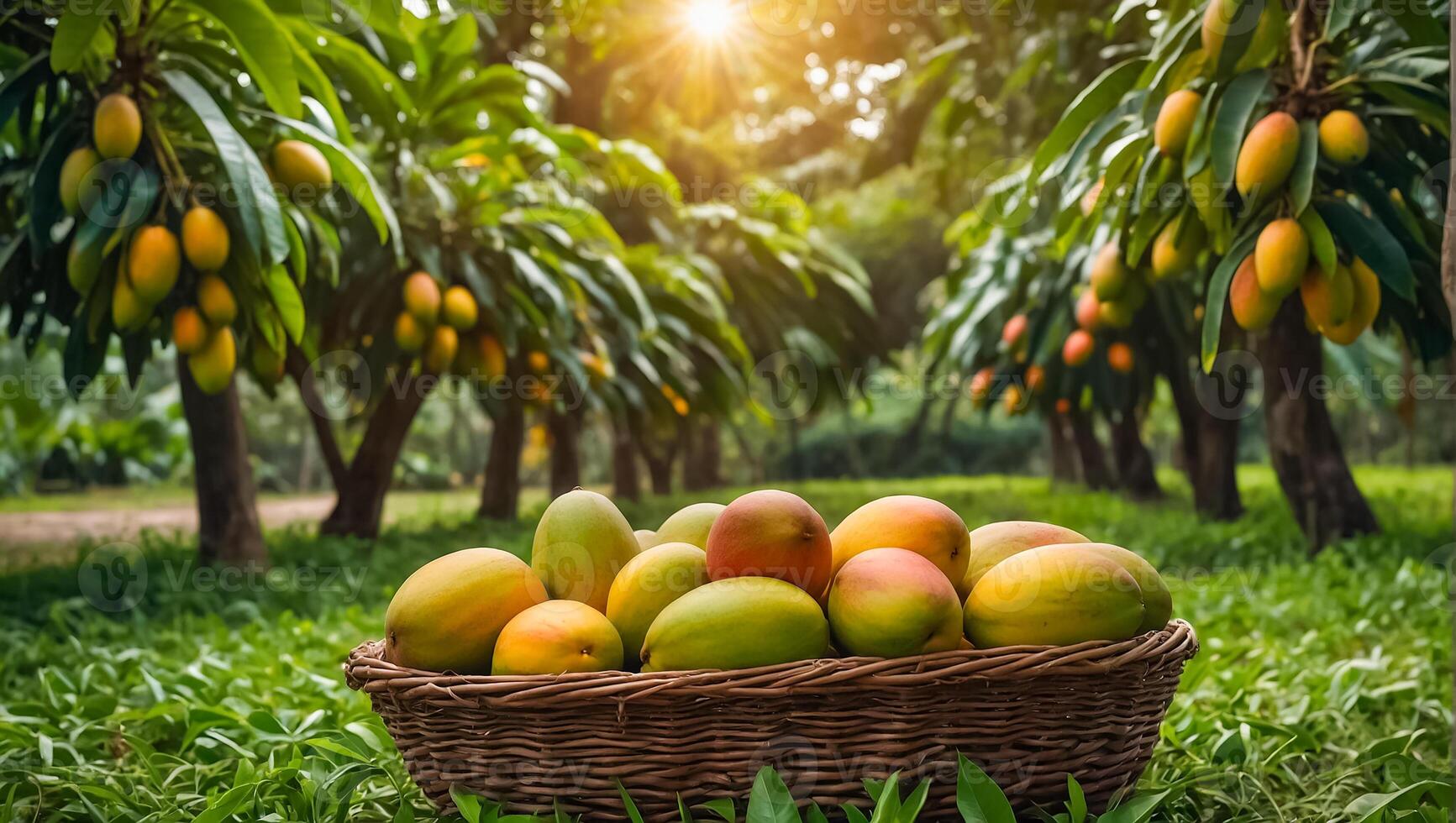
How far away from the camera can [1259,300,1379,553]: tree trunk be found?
284 centimetres

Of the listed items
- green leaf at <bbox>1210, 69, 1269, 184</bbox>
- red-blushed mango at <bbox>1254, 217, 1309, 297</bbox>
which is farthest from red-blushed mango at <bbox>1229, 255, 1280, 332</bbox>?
green leaf at <bbox>1210, 69, 1269, 184</bbox>

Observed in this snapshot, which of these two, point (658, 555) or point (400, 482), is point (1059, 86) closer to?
point (658, 555)

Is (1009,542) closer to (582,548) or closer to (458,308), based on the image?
(582,548)

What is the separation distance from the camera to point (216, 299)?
1.89m

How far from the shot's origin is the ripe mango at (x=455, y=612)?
1.12 metres

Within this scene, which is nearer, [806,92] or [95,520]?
[95,520]

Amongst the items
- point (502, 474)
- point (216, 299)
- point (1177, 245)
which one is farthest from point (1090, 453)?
point (216, 299)

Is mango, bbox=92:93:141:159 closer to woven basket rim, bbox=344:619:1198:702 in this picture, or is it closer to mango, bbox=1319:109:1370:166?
woven basket rim, bbox=344:619:1198:702

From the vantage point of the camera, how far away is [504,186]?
Result: 3486 mm

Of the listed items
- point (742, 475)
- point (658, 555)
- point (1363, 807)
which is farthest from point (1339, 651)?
point (742, 475)

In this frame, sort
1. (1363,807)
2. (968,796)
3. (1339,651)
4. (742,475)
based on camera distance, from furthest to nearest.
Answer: (742,475)
(1339,651)
(1363,807)
(968,796)

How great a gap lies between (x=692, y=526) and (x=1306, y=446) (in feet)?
7.76

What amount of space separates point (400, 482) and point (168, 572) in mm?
9028

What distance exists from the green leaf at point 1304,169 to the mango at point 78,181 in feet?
6.20
